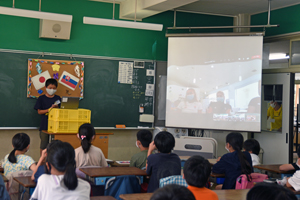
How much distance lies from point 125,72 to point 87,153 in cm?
309

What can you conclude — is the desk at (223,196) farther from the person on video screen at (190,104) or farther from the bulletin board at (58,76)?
the bulletin board at (58,76)

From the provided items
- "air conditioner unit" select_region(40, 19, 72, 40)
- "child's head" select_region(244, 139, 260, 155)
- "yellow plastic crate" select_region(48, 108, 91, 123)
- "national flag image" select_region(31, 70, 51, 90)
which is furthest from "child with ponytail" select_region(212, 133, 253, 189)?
"air conditioner unit" select_region(40, 19, 72, 40)

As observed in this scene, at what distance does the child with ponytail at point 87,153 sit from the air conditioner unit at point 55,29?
8.70 feet

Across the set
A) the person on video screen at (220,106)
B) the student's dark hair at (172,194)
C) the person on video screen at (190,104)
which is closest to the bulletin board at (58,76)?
the person on video screen at (190,104)

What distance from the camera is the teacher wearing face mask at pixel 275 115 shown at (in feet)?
21.8

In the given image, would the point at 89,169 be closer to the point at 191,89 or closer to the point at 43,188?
the point at 43,188

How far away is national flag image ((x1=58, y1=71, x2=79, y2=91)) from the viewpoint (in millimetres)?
6012

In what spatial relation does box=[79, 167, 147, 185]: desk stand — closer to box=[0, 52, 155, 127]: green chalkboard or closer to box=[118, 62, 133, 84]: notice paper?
box=[0, 52, 155, 127]: green chalkboard

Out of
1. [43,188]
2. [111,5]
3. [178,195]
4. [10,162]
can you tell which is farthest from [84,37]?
[178,195]

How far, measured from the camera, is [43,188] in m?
2.13

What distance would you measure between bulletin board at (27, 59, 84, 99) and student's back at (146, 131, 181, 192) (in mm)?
3133

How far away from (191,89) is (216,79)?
48 cm

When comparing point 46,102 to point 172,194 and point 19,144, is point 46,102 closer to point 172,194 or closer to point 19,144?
point 19,144

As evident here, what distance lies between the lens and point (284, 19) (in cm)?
648
